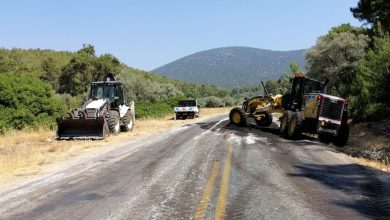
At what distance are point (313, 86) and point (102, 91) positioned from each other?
10754 millimetres

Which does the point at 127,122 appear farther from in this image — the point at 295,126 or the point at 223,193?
the point at 223,193

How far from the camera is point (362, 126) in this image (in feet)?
86.1

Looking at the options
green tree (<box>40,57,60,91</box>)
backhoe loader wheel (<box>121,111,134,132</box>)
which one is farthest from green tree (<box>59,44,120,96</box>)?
backhoe loader wheel (<box>121,111,134,132</box>)

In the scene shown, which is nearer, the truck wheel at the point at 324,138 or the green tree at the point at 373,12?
the truck wheel at the point at 324,138

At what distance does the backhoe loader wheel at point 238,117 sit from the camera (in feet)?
78.7

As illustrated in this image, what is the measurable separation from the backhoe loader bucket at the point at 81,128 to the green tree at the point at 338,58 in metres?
30.5

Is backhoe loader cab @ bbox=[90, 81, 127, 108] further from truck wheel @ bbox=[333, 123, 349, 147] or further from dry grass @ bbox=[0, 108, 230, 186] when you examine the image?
truck wheel @ bbox=[333, 123, 349, 147]

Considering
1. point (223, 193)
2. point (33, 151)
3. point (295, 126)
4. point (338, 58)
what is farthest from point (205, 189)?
point (338, 58)

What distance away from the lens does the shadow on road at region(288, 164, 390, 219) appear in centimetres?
662

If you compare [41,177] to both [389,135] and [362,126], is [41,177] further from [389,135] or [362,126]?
[362,126]

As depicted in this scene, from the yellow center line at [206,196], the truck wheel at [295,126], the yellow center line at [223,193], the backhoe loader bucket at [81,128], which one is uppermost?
the truck wheel at [295,126]

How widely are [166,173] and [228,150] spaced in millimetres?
4314

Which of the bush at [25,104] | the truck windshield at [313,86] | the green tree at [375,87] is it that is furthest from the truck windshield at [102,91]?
the green tree at [375,87]

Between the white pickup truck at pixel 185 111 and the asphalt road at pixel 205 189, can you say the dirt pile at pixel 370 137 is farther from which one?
the white pickup truck at pixel 185 111
